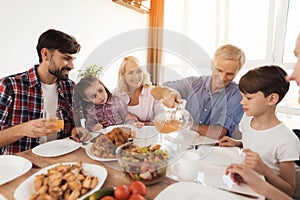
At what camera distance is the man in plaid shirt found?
1154 millimetres

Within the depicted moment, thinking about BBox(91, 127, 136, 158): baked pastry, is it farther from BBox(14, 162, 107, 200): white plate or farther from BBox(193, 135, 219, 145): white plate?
BBox(193, 135, 219, 145): white plate

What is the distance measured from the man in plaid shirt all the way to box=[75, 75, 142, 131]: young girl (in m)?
0.10

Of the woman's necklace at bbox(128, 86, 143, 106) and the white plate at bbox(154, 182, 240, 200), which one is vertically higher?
the woman's necklace at bbox(128, 86, 143, 106)

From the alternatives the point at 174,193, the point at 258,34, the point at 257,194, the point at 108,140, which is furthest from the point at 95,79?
the point at 258,34

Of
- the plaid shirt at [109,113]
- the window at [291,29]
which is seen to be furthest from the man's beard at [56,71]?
the window at [291,29]

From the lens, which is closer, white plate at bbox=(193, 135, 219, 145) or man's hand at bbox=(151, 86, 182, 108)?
white plate at bbox=(193, 135, 219, 145)

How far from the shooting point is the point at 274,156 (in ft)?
3.04

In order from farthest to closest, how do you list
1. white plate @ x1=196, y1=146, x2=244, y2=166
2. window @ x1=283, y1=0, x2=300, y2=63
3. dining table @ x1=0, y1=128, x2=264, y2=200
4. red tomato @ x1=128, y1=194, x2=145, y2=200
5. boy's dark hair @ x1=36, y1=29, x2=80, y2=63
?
window @ x1=283, y1=0, x2=300, y2=63
boy's dark hair @ x1=36, y1=29, x2=80, y2=63
white plate @ x1=196, y1=146, x2=244, y2=166
dining table @ x1=0, y1=128, x2=264, y2=200
red tomato @ x1=128, y1=194, x2=145, y2=200

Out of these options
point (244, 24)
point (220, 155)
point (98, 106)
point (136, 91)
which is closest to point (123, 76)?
point (136, 91)

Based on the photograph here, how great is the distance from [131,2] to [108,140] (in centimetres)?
228

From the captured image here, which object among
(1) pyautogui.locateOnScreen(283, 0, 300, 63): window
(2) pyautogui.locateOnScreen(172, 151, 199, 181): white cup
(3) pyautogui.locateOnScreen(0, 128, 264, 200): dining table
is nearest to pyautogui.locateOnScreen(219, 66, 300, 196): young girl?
(3) pyautogui.locateOnScreen(0, 128, 264, 200): dining table

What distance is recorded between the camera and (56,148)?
3.30 feet

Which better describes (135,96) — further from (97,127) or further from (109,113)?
(97,127)

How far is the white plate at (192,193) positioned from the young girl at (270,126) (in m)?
0.26
